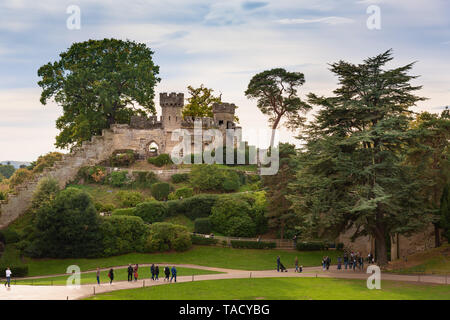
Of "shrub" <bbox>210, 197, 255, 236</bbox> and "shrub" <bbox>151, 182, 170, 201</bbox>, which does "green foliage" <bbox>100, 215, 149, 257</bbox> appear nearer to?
"shrub" <bbox>210, 197, 255, 236</bbox>

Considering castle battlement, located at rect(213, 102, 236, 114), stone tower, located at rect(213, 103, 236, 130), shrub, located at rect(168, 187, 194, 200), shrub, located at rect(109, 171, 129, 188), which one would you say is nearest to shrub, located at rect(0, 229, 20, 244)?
shrub, located at rect(109, 171, 129, 188)

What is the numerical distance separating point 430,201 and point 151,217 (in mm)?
28452

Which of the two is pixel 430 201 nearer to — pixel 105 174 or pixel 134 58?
pixel 105 174

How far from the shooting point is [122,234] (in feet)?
174

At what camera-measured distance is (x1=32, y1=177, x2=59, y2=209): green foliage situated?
56.1 m

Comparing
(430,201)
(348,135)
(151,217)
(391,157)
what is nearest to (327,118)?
(348,135)

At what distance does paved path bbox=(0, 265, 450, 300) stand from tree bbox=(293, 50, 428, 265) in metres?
3.87

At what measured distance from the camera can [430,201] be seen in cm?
4647

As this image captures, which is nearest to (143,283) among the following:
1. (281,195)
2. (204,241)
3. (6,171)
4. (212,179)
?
(204,241)

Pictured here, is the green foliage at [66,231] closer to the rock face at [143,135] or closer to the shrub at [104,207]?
the shrub at [104,207]

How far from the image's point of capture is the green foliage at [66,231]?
5109cm

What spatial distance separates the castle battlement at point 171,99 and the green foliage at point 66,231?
2644 centimetres

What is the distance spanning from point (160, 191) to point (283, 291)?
32.5 m

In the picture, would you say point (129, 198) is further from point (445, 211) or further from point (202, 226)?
point (445, 211)
